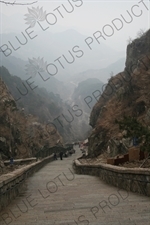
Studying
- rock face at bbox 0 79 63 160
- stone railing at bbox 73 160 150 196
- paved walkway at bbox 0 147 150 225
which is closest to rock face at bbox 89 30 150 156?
stone railing at bbox 73 160 150 196

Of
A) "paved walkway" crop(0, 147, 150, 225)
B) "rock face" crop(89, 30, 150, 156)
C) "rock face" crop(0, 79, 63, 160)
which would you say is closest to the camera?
"paved walkway" crop(0, 147, 150, 225)

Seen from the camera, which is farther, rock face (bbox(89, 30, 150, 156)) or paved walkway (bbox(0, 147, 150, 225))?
rock face (bbox(89, 30, 150, 156))

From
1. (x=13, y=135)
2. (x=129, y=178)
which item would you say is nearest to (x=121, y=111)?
(x=13, y=135)

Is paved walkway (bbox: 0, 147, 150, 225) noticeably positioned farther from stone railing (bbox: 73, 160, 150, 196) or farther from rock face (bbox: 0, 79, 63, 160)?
rock face (bbox: 0, 79, 63, 160)

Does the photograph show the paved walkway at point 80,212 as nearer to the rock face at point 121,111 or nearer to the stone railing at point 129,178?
the stone railing at point 129,178

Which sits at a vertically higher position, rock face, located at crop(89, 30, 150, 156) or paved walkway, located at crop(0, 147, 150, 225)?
paved walkway, located at crop(0, 147, 150, 225)

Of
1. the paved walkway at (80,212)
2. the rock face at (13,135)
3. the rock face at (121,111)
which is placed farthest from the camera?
the rock face at (13,135)

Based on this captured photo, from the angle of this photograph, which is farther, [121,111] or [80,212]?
[121,111]

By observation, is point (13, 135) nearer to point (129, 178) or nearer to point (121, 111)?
point (121, 111)

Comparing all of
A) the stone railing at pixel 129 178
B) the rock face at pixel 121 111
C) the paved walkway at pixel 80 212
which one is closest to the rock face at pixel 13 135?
the rock face at pixel 121 111

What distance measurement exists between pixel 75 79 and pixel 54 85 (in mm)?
21759

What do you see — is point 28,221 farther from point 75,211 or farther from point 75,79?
point 75,79

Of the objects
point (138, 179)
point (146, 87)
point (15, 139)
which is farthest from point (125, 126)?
point (15, 139)

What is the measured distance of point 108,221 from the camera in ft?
15.4
